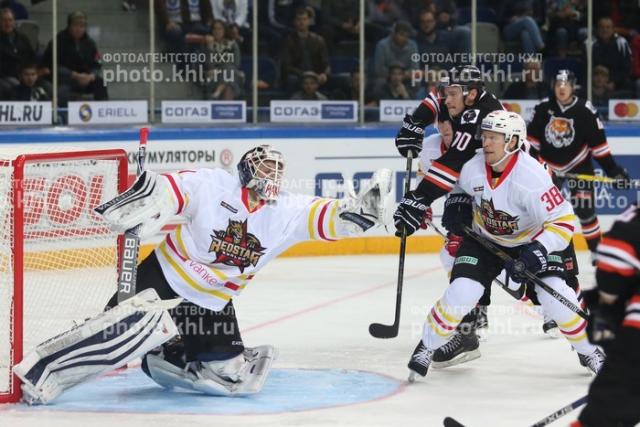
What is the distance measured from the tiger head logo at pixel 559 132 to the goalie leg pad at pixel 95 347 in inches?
149

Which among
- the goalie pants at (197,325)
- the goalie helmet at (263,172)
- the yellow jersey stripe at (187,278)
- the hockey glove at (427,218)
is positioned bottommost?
the goalie pants at (197,325)

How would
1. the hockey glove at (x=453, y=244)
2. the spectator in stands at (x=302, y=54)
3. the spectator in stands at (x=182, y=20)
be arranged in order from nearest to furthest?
1. the hockey glove at (x=453, y=244)
2. the spectator in stands at (x=182, y=20)
3. the spectator in stands at (x=302, y=54)

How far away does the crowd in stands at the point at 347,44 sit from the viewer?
866 cm

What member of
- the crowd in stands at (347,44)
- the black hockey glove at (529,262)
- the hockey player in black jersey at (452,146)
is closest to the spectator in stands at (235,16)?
the crowd in stands at (347,44)

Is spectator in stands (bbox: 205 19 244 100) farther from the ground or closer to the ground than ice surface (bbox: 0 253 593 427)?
farther from the ground

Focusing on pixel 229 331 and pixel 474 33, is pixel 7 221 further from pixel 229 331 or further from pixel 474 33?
pixel 474 33

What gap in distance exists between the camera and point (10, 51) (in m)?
8.47

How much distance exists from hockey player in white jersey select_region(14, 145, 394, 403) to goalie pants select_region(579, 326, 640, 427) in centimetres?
165

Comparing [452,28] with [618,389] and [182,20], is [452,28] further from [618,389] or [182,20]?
[618,389]

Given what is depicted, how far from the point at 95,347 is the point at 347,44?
4.87 metres

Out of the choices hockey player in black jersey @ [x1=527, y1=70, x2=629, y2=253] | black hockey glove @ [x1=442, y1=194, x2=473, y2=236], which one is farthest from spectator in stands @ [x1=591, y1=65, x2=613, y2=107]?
black hockey glove @ [x1=442, y1=194, x2=473, y2=236]

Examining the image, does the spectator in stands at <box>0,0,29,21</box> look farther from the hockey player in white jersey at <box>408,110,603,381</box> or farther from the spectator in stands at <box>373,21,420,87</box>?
the hockey player in white jersey at <box>408,110,603,381</box>

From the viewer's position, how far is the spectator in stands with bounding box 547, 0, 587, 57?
31.9 ft

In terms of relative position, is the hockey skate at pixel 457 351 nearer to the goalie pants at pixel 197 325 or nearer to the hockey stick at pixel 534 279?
the hockey stick at pixel 534 279
